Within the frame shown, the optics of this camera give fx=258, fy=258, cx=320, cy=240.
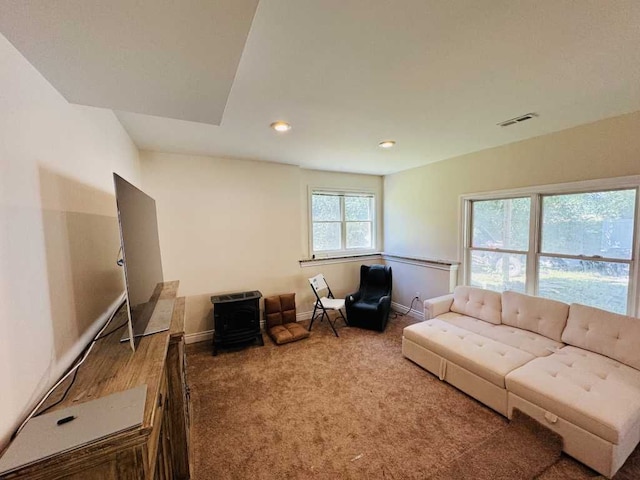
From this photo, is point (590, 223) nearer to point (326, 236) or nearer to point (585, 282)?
point (585, 282)

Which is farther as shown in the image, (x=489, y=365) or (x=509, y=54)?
(x=489, y=365)

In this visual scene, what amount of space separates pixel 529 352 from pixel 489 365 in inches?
19.9

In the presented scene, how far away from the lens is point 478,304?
10.2ft

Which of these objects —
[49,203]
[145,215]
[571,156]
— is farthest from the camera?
[571,156]

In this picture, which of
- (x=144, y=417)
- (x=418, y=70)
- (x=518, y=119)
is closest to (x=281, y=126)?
(x=418, y=70)

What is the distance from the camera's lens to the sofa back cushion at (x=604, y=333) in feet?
6.77

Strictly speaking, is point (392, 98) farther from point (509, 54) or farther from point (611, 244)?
point (611, 244)

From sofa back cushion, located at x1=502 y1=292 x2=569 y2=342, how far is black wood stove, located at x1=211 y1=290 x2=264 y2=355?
2970 millimetres

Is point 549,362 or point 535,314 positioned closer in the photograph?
point 549,362

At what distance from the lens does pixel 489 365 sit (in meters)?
2.18

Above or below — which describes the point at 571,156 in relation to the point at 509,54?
below

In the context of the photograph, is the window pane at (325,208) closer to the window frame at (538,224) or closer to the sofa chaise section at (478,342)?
the window frame at (538,224)

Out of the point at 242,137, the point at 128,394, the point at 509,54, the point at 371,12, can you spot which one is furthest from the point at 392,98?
the point at 128,394

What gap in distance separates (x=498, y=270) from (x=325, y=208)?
107 inches
